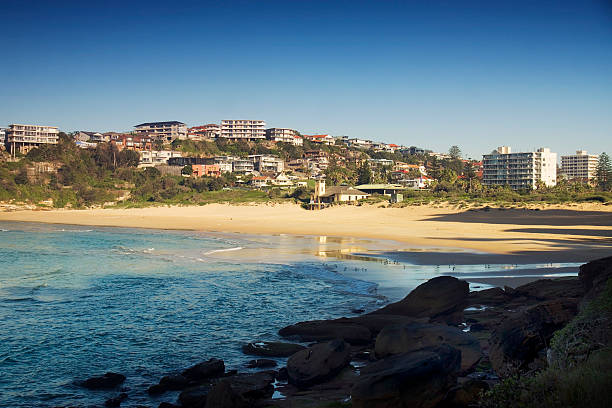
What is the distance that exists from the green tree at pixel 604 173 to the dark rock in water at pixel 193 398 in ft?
343

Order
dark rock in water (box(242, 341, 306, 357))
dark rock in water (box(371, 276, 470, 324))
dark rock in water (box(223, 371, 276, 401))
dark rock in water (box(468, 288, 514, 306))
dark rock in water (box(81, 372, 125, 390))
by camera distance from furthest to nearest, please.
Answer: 1. dark rock in water (box(468, 288, 514, 306))
2. dark rock in water (box(371, 276, 470, 324))
3. dark rock in water (box(242, 341, 306, 357))
4. dark rock in water (box(81, 372, 125, 390))
5. dark rock in water (box(223, 371, 276, 401))

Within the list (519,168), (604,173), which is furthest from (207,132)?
(604,173)

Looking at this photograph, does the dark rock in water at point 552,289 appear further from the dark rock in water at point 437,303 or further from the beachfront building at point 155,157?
the beachfront building at point 155,157

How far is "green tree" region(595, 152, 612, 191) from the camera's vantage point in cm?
9825

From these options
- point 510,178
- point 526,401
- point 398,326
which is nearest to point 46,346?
point 398,326

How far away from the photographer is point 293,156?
15950 centimetres

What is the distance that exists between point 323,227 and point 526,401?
46253mm

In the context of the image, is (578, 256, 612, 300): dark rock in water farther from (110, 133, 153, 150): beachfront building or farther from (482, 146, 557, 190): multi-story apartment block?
(110, 133, 153, 150): beachfront building

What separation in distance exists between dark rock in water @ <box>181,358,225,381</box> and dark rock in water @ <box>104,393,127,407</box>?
1.30 metres

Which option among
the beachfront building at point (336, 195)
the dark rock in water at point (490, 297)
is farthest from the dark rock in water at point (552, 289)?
the beachfront building at point (336, 195)

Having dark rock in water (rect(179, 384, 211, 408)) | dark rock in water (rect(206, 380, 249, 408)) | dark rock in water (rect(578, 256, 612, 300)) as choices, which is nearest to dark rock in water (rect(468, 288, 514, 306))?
dark rock in water (rect(578, 256, 612, 300))

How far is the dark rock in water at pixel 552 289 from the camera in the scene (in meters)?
13.3

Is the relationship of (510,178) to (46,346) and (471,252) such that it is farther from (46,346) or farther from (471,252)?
(46,346)

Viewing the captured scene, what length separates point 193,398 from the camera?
29.6 ft
